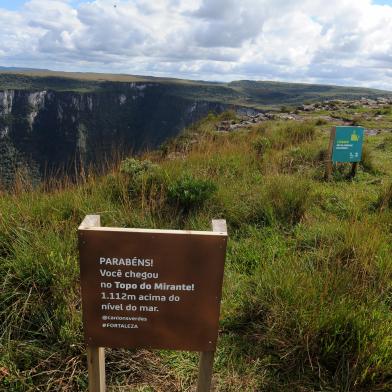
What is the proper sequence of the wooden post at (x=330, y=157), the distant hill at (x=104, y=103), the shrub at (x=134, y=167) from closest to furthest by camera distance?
the shrub at (x=134, y=167), the wooden post at (x=330, y=157), the distant hill at (x=104, y=103)

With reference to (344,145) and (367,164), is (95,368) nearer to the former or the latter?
(344,145)

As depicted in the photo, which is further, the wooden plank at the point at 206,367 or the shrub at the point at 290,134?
the shrub at the point at 290,134

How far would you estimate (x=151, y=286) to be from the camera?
1958 mm

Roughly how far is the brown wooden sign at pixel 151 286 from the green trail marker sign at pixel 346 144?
5924 mm

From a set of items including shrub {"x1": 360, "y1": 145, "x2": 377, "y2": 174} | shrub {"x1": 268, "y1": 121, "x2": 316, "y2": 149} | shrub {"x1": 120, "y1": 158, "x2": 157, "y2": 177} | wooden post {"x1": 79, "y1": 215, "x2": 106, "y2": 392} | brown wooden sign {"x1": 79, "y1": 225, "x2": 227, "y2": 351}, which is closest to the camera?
brown wooden sign {"x1": 79, "y1": 225, "x2": 227, "y2": 351}

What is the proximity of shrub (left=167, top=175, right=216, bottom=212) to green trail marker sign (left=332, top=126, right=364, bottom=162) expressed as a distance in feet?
10.2

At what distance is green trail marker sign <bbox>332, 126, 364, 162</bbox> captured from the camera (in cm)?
723

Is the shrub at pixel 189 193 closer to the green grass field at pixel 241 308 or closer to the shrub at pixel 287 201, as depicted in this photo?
the green grass field at pixel 241 308

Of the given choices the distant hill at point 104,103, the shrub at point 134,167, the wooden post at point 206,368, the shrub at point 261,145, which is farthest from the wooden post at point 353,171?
the distant hill at point 104,103

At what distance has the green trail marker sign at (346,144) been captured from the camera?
23.7 feet

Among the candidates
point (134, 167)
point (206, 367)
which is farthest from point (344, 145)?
point (206, 367)

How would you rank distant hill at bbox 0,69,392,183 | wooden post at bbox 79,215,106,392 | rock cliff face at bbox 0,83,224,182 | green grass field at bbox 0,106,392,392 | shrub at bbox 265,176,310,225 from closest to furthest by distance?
wooden post at bbox 79,215,106,392 < green grass field at bbox 0,106,392,392 < shrub at bbox 265,176,310,225 < rock cliff face at bbox 0,83,224,182 < distant hill at bbox 0,69,392,183

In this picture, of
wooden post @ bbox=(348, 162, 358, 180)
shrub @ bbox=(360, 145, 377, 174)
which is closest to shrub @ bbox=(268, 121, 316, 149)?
shrub @ bbox=(360, 145, 377, 174)

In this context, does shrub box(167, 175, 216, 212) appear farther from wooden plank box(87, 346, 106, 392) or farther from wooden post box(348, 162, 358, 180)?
wooden post box(348, 162, 358, 180)
